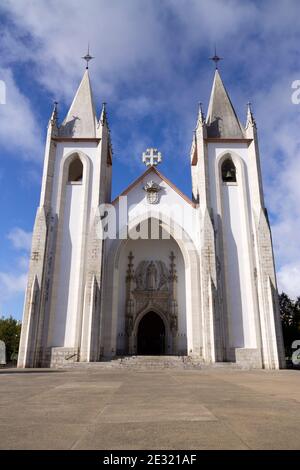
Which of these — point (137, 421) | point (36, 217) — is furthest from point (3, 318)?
point (137, 421)

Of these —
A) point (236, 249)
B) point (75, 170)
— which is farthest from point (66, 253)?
point (236, 249)

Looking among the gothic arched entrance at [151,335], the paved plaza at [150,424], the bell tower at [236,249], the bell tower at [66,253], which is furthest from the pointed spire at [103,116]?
the paved plaza at [150,424]

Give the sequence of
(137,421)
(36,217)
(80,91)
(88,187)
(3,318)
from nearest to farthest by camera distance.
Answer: (137,421) → (36,217) → (88,187) → (80,91) → (3,318)

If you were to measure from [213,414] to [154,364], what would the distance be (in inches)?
555

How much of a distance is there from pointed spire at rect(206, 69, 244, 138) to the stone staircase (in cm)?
1505

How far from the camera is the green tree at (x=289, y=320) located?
32500 millimetres

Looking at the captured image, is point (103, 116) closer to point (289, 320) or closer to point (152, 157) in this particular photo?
point (152, 157)

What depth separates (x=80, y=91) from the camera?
25828mm

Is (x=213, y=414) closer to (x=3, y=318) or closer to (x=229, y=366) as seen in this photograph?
(x=229, y=366)

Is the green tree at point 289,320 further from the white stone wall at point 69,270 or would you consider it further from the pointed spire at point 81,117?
the pointed spire at point 81,117

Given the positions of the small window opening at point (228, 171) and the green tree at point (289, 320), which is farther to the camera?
the green tree at point (289, 320)

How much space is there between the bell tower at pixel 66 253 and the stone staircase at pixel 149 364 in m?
0.80
